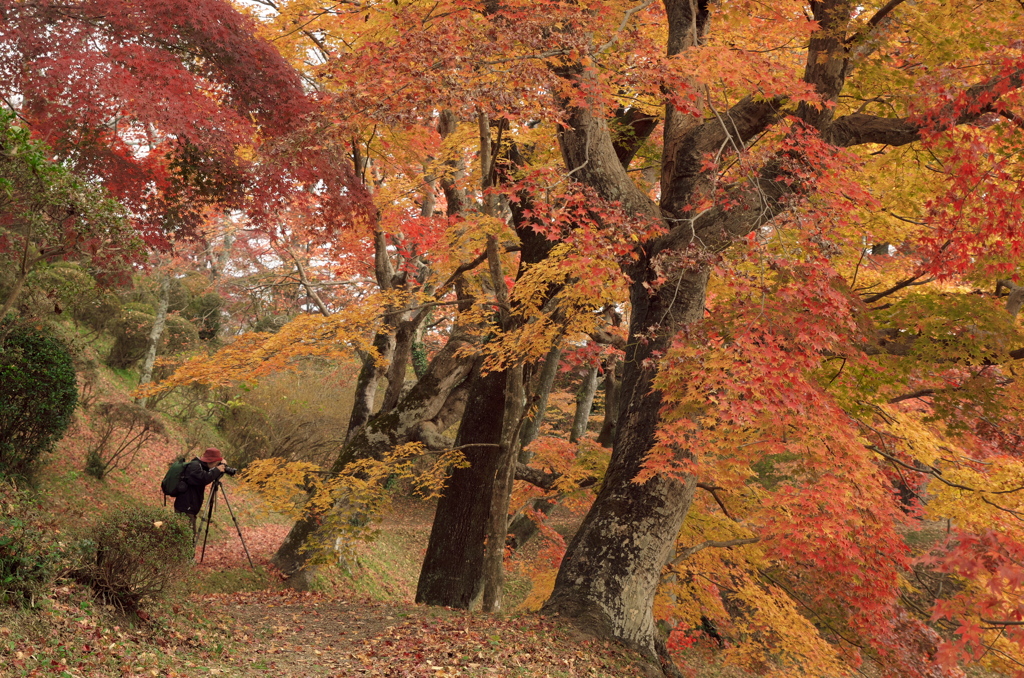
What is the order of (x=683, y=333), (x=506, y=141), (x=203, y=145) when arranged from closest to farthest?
(x=683, y=333) → (x=203, y=145) → (x=506, y=141)

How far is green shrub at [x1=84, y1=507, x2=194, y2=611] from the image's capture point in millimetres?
4625

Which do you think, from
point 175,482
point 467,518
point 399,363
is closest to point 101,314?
point 399,363

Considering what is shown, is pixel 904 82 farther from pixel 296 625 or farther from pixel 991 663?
pixel 296 625

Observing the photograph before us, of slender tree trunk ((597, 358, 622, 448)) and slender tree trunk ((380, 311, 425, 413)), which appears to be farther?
slender tree trunk ((597, 358, 622, 448))

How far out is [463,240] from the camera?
29.6ft

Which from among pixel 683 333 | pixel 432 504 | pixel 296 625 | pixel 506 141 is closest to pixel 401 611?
pixel 296 625

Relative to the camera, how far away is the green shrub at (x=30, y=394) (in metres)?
7.51

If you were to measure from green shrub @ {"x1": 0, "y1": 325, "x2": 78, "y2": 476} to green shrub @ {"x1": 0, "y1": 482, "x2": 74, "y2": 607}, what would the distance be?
3716 mm

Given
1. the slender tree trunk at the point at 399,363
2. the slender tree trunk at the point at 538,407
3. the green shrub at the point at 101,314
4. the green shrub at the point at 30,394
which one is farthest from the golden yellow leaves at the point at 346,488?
the green shrub at the point at 101,314

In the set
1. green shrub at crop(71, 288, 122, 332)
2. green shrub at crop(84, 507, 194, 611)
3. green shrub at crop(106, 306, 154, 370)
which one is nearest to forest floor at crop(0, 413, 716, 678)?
green shrub at crop(84, 507, 194, 611)

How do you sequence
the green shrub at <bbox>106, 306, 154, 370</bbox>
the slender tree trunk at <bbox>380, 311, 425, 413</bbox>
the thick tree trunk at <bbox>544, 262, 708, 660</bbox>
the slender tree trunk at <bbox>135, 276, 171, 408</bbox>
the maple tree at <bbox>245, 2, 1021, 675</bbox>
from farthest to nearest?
1. the green shrub at <bbox>106, 306, 154, 370</bbox>
2. the slender tree trunk at <bbox>135, 276, 171, 408</bbox>
3. the slender tree trunk at <bbox>380, 311, 425, 413</bbox>
4. the thick tree trunk at <bbox>544, 262, 708, 660</bbox>
5. the maple tree at <bbox>245, 2, 1021, 675</bbox>

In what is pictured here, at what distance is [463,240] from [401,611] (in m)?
4.58

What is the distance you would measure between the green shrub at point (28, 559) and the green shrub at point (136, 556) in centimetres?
25

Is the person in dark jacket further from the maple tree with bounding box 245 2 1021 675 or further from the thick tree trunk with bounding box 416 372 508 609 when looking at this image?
the maple tree with bounding box 245 2 1021 675
